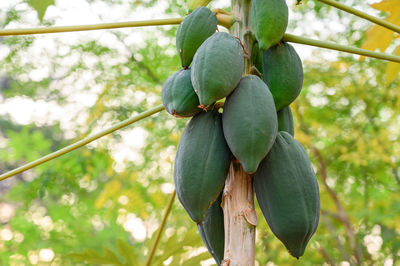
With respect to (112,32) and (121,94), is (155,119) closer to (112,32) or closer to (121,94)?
(121,94)

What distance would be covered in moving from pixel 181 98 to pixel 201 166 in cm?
20

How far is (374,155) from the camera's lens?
11.2 feet

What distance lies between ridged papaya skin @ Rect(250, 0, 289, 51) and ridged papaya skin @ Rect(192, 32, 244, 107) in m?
0.10

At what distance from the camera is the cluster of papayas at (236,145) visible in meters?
1.03

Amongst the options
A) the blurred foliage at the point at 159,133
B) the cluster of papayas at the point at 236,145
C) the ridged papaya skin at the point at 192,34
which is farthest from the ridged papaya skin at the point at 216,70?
the blurred foliage at the point at 159,133

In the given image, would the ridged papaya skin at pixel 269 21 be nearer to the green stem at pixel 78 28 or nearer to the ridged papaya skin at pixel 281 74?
the ridged papaya skin at pixel 281 74

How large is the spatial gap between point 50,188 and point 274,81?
262 cm

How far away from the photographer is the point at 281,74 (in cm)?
122

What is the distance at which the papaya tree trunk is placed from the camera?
104cm

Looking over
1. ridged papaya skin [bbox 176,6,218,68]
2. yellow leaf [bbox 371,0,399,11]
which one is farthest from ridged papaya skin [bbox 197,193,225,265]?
yellow leaf [bbox 371,0,399,11]

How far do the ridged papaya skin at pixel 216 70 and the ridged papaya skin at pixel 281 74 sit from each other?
0.14 m

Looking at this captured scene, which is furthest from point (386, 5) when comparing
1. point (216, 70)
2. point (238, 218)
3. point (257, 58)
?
point (238, 218)

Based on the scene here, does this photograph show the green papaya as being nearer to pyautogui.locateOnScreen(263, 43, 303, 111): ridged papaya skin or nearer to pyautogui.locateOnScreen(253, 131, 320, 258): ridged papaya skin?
pyautogui.locateOnScreen(263, 43, 303, 111): ridged papaya skin

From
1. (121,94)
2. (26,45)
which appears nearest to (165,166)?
(121,94)
